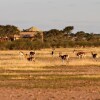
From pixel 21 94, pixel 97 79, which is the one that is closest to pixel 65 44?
pixel 97 79

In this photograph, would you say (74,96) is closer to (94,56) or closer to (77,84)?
(77,84)

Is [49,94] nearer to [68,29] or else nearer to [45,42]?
[45,42]

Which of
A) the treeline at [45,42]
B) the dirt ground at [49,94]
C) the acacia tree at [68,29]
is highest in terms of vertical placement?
the acacia tree at [68,29]

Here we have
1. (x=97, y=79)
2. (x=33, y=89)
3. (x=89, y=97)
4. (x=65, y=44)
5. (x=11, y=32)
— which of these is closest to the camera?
(x=89, y=97)

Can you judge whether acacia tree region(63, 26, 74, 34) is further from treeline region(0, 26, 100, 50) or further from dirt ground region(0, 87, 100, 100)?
dirt ground region(0, 87, 100, 100)

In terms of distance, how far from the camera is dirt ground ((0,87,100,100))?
1820cm

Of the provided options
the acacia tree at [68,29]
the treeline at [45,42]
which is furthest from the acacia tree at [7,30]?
the acacia tree at [68,29]

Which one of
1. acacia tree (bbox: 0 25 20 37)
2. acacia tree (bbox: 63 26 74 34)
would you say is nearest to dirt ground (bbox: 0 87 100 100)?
acacia tree (bbox: 0 25 20 37)

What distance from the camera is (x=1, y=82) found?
2470 cm

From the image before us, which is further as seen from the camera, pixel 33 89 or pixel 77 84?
pixel 77 84

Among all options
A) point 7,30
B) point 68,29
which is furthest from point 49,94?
point 68,29

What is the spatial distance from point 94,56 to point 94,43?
55.8 m

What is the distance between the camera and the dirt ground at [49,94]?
59.7 ft

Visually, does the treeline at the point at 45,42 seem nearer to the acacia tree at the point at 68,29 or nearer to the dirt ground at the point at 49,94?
the acacia tree at the point at 68,29
